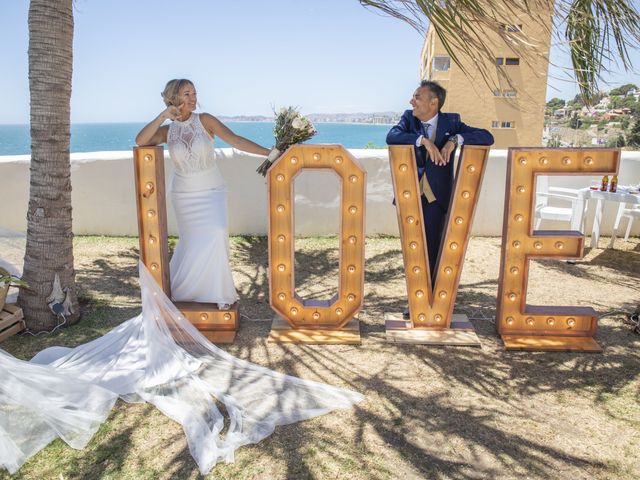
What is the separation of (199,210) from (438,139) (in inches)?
95.2

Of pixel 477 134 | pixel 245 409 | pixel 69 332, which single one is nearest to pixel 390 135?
pixel 477 134

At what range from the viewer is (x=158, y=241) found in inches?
204

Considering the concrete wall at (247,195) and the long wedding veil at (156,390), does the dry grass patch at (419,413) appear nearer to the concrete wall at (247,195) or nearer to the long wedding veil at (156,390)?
the long wedding veil at (156,390)

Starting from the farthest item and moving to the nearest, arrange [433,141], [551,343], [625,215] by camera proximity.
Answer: [625,215], [433,141], [551,343]

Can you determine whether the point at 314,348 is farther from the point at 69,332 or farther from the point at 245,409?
the point at 69,332

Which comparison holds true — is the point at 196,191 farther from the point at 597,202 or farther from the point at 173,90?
the point at 597,202

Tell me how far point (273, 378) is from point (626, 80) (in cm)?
A: 426

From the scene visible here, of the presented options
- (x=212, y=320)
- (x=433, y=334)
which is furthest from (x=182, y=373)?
(x=433, y=334)

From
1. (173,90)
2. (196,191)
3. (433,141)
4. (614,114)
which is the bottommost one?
(196,191)

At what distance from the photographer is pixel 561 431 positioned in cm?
380

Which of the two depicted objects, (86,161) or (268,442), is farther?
(86,161)

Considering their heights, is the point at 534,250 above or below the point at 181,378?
above

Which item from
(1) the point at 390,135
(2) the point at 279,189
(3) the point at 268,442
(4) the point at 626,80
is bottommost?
(3) the point at 268,442

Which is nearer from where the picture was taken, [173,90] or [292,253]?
[173,90]
